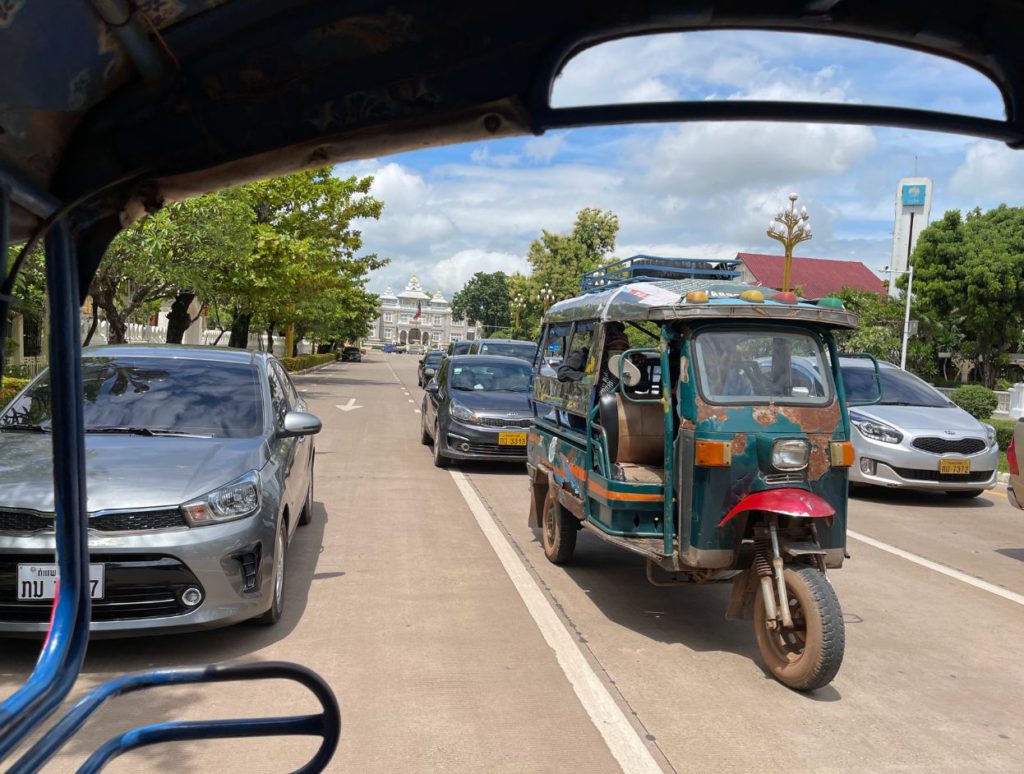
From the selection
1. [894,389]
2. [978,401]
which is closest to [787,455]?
[894,389]

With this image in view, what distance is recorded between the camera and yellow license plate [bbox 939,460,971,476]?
35.3 feet

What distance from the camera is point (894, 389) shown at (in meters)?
12.4

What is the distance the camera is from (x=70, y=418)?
1.92 metres

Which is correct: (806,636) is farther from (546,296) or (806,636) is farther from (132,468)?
(546,296)

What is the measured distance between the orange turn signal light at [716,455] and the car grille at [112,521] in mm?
2938

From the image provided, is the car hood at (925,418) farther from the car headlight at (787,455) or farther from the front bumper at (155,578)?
the front bumper at (155,578)

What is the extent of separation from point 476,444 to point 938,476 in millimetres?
5789

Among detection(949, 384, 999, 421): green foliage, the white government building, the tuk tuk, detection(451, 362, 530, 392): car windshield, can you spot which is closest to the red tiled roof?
detection(949, 384, 999, 421): green foliage

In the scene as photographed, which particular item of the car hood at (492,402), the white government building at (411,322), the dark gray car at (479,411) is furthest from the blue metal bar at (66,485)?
the white government building at (411,322)

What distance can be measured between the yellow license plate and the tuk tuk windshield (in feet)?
19.4

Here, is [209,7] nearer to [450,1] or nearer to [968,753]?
[450,1]

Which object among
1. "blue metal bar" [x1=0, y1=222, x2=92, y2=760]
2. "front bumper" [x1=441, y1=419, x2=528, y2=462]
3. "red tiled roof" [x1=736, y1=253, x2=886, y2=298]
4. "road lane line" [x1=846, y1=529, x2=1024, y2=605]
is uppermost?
"red tiled roof" [x1=736, y1=253, x2=886, y2=298]

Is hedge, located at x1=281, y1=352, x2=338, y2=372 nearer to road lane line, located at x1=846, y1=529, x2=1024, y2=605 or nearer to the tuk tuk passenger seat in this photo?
road lane line, located at x1=846, y1=529, x2=1024, y2=605

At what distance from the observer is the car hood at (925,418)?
36.1 feet
